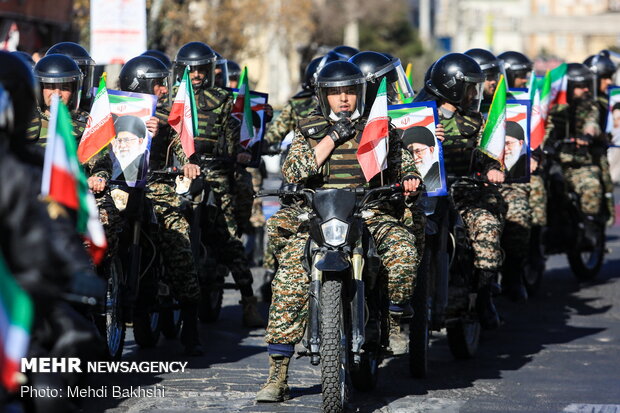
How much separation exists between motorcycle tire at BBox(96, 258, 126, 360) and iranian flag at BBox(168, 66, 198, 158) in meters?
1.16

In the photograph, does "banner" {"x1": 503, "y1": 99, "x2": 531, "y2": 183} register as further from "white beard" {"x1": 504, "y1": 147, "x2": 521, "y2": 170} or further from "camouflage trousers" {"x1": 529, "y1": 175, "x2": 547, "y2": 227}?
"camouflage trousers" {"x1": 529, "y1": 175, "x2": 547, "y2": 227}

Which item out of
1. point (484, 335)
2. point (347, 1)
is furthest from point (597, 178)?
point (347, 1)

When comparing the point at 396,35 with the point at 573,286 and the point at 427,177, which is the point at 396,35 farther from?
the point at 427,177

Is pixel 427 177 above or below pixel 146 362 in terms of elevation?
above

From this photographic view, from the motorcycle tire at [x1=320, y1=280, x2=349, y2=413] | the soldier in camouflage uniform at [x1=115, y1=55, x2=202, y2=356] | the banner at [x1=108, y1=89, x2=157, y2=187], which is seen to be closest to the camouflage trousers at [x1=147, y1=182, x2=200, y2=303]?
the soldier in camouflage uniform at [x1=115, y1=55, x2=202, y2=356]

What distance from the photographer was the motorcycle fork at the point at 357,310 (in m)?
7.24

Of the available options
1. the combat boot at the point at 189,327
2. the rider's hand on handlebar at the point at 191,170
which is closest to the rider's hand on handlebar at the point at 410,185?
the rider's hand on handlebar at the point at 191,170

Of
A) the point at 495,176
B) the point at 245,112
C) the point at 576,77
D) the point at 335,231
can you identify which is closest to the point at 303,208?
the point at 335,231

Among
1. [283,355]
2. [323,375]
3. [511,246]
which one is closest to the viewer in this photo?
[323,375]

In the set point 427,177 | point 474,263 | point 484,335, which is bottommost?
point 484,335

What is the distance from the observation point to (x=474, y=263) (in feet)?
31.5

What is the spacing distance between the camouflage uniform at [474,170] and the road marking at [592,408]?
1817mm

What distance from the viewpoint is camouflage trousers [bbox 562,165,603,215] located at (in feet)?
45.5

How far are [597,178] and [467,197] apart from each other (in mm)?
4429
